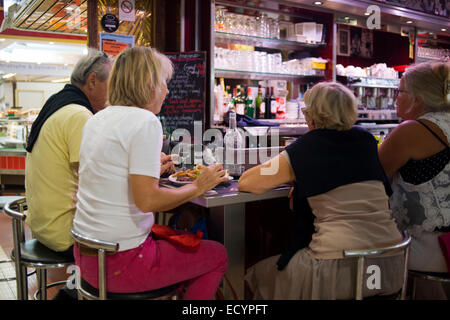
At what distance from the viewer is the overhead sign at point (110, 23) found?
4344mm

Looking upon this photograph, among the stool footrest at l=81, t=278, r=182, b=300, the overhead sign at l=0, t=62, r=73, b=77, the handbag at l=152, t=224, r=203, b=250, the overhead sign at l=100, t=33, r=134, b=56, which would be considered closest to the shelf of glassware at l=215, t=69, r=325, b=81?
the overhead sign at l=100, t=33, r=134, b=56

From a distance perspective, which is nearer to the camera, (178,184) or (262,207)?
(178,184)

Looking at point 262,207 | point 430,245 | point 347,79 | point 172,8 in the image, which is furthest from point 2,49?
point 430,245

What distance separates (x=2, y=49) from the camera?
11812 mm

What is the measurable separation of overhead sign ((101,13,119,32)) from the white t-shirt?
2.94m

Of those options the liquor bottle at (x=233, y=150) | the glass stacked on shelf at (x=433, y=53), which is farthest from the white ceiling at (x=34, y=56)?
the liquor bottle at (x=233, y=150)

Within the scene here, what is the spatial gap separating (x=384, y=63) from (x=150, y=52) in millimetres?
5495

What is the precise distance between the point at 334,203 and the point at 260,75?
352 centimetres

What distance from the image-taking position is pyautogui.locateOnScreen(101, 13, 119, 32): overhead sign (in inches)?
171

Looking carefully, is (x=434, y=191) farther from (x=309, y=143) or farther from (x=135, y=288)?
(x=135, y=288)

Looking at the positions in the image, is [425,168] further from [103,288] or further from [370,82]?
[370,82]

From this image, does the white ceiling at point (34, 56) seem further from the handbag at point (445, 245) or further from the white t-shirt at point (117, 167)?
the handbag at point (445, 245)

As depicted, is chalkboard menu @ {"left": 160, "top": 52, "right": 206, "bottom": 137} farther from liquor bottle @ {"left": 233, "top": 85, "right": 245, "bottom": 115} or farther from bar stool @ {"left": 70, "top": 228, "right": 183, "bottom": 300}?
bar stool @ {"left": 70, "top": 228, "right": 183, "bottom": 300}
